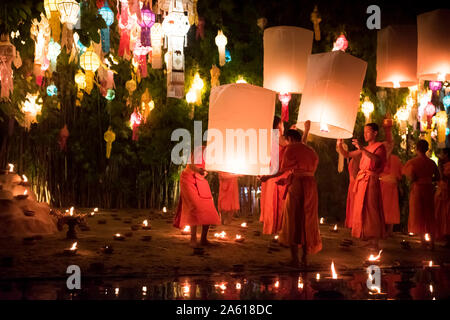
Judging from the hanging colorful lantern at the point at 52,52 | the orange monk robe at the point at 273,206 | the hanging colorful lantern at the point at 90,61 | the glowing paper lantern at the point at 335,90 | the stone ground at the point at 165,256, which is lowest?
the stone ground at the point at 165,256

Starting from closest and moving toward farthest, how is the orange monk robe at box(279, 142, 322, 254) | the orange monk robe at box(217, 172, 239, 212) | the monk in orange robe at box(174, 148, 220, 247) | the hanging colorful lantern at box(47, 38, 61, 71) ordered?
1. the orange monk robe at box(279, 142, 322, 254)
2. the monk in orange robe at box(174, 148, 220, 247)
3. the hanging colorful lantern at box(47, 38, 61, 71)
4. the orange monk robe at box(217, 172, 239, 212)

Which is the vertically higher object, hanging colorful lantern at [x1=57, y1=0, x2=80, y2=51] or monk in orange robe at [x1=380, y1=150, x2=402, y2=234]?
hanging colorful lantern at [x1=57, y1=0, x2=80, y2=51]

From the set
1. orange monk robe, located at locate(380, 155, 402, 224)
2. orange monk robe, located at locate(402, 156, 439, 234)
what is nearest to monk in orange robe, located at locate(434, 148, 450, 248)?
orange monk robe, located at locate(402, 156, 439, 234)

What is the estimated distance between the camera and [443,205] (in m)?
7.36

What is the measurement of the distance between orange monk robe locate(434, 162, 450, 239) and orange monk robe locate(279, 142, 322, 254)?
284cm

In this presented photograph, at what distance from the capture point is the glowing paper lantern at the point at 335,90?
5320 millimetres

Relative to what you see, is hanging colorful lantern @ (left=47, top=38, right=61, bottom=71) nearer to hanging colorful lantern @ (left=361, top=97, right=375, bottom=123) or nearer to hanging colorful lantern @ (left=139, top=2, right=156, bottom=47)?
hanging colorful lantern @ (left=139, top=2, right=156, bottom=47)

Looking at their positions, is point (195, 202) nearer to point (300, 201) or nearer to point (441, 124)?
point (300, 201)

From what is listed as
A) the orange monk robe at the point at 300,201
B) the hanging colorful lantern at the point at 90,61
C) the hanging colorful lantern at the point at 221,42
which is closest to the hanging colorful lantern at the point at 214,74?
the hanging colorful lantern at the point at 221,42

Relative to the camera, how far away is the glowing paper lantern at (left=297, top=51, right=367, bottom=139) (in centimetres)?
532

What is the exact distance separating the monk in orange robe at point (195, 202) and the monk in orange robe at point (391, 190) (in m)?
3.15

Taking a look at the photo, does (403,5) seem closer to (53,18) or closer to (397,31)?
(397,31)

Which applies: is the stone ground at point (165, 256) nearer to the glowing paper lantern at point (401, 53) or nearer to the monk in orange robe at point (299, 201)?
the monk in orange robe at point (299, 201)

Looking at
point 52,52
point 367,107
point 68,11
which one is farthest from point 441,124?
point 68,11
